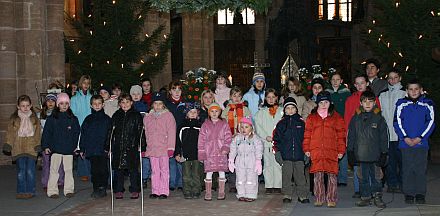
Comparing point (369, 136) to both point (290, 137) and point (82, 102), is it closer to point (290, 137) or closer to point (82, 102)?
point (290, 137)

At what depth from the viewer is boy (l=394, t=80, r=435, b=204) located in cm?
1066

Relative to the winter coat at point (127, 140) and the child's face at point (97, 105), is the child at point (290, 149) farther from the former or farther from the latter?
the child's face at point (97, 105)

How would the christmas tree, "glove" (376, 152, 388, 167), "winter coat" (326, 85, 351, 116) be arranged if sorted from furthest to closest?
the christmas tree
"winter coat" (326, 85, 351, 116)
"glove" (376, 152, 388, 167)

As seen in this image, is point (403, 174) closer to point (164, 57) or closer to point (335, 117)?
point (335, 117)

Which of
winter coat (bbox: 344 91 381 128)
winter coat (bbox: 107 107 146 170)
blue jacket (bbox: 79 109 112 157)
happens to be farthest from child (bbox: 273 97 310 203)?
blue jacket (bbox: 79 109 112 157)

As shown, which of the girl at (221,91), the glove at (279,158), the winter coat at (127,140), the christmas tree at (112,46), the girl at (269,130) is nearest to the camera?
the glove at (279,158)

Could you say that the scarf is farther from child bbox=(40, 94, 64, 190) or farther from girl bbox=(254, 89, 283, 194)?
girl bbox=(254, 89, 283, 194)

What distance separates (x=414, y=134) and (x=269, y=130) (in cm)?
235

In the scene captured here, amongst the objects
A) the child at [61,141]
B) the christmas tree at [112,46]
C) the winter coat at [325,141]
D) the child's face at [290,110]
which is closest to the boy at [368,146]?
the winter coat at [325,141]

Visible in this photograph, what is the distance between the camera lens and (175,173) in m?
12.8

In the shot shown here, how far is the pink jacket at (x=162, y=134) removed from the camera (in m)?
11.7

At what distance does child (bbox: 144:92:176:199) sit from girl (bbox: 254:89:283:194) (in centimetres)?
142

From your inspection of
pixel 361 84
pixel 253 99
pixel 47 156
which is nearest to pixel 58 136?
pixel 47 156

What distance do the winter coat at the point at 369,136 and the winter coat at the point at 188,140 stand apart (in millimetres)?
2557
